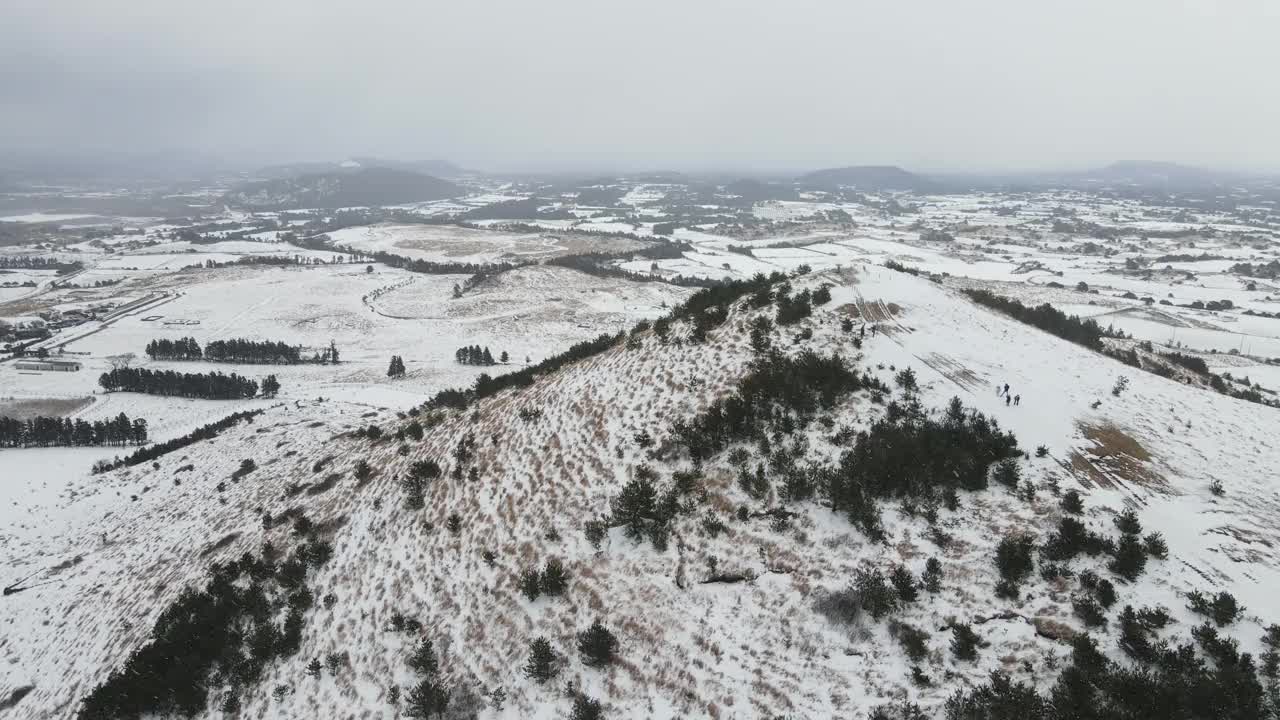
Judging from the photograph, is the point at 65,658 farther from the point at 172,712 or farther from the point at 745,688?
the point at 745,688

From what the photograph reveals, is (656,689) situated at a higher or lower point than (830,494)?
lower

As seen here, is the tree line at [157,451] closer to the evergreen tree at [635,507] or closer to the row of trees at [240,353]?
the row of trees at [240,353]

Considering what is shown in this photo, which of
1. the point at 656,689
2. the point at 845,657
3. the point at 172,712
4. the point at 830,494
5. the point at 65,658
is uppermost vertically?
the point at 830,494

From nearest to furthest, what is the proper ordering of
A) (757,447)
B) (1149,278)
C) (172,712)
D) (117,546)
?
1. (172,712)
2. (757,447)
3. (117,546)
4. (1149,278)

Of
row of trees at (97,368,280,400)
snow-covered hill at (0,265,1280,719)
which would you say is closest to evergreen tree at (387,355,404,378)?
row of trees at (97,368,280,400)

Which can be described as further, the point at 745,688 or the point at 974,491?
the point at 974,491

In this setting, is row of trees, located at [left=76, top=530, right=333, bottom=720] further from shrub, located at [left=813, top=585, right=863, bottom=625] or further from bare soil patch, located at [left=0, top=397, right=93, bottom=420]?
bare soil patch, located at [left=0, top=397, right=93, bottom=420]

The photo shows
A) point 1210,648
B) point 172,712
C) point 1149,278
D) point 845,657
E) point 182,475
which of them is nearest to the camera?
point 1210,648

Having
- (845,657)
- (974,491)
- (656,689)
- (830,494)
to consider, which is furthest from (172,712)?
(974,491)
